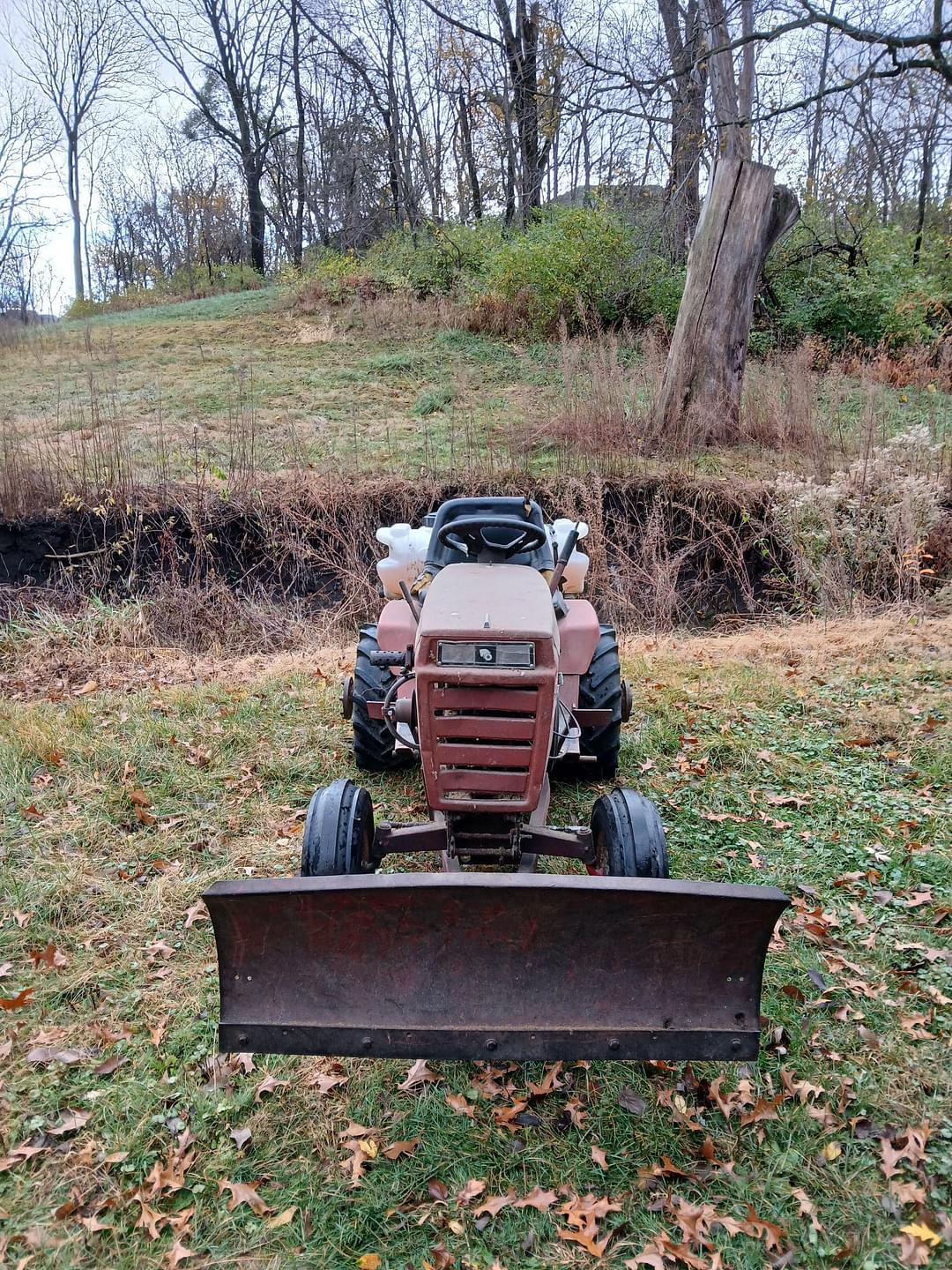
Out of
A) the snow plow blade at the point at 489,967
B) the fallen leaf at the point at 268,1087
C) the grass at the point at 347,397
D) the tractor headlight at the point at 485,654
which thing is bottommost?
the fallen leaf at the point at 268,1087

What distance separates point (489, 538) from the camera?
3738 mm

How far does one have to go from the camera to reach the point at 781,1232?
2109 millimetres

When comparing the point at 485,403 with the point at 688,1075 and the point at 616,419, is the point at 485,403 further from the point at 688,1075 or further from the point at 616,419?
the point at 688,1075

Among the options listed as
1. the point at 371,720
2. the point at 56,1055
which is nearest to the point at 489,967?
the point at 56,1055

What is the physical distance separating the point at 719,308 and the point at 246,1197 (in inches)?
371

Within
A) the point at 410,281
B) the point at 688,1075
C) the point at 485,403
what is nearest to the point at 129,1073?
the point at 688,1075

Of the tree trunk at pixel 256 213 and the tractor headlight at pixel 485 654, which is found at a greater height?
the tree trunk at pixel 256 213

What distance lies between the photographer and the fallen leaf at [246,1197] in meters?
2.19

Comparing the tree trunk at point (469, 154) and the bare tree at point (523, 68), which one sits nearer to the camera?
the bare tree at point (523, 68)

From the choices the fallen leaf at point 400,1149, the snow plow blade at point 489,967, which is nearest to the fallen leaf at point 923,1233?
the snow plow blade at point 489,967

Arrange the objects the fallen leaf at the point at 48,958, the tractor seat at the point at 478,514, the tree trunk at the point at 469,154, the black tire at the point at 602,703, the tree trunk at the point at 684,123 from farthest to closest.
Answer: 1. the tree trunk at the point at 469,154
2. the tree trunk at the point at 684,123
3. the black tire at the point at 602,703
4. the tractor seat at the point at 478,514
5. the fallen leaf at the point at 48,958

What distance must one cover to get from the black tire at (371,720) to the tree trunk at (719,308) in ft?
19.8

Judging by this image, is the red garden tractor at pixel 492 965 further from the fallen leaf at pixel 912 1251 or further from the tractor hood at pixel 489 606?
the tractor hood at pixel 489 606

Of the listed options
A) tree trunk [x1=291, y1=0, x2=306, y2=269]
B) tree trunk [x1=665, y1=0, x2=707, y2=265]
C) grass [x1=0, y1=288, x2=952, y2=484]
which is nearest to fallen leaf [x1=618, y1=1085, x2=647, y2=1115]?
grass [x1=0, y1=288, x2=952, y2=484]
